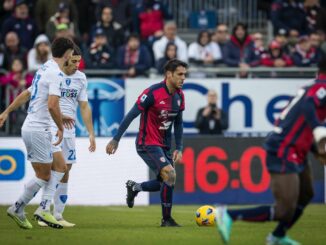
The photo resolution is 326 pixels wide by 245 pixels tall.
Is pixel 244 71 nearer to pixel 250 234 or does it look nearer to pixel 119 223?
pixel 119 223

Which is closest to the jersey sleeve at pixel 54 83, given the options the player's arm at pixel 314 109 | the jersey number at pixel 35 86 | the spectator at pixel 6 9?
the jersey number at pixel 35 86

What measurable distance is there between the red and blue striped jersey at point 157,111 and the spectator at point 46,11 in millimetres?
10141

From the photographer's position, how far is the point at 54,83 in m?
13.4

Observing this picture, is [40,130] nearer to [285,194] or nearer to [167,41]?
[285,194]

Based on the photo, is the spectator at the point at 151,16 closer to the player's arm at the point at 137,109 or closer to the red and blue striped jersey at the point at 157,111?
the red and blue striped jersey at the point at 157,111

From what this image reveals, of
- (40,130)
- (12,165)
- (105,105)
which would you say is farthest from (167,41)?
(40,130)

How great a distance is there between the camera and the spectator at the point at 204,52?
23.5 meters

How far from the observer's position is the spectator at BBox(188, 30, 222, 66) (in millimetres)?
23484

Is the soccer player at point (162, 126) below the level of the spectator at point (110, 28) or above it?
below

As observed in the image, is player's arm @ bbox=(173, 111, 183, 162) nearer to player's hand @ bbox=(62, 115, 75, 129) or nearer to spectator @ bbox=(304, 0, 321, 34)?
player's hand @ bbox=(62, 115, 75, 129)

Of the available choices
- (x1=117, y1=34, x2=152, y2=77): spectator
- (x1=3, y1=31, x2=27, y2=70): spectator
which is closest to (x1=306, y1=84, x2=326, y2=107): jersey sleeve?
(x1=117, y1=34, x2=152, y2=77): spectator

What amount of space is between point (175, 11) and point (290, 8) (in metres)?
3.24

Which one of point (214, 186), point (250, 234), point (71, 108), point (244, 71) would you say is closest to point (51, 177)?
point (71, 108)

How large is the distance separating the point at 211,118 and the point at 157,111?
24.9 ft
